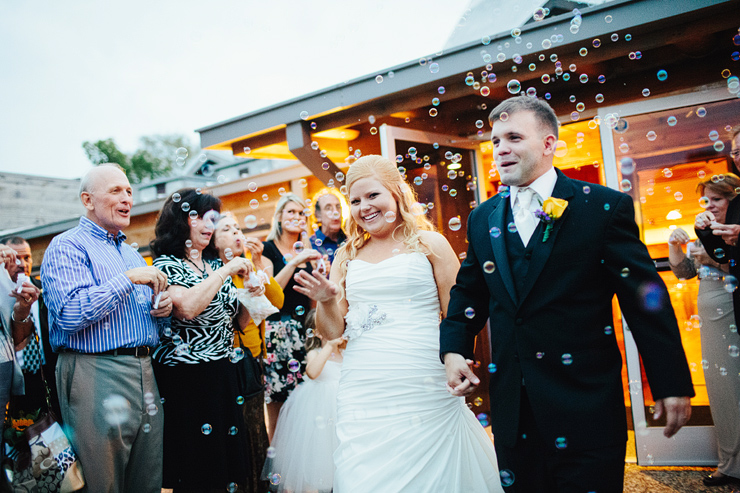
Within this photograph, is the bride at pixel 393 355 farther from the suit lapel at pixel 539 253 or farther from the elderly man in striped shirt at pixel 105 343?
the elderly man in striped shirt at pixel 105 343

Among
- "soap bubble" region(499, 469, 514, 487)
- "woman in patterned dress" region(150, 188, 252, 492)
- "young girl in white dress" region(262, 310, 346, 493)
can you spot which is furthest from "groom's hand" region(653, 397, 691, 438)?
"woman in patterned dress" region(150, 188, 252, 492)

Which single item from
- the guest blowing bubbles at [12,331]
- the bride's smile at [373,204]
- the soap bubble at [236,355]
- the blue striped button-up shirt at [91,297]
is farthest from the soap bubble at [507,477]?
the guest blowing bubbles at [12,331]

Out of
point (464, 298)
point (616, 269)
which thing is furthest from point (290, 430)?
point (616, 269)

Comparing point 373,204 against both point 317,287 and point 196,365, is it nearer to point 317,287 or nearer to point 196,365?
point 317,287

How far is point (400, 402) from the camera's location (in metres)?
2.42

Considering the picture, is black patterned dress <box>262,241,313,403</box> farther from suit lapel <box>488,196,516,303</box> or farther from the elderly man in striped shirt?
suit lapel <box>488,196,516,303</box>

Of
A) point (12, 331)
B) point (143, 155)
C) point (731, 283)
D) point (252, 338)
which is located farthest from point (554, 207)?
point (143, 155)

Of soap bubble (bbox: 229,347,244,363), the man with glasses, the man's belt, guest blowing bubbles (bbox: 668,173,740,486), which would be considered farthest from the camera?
the man with glasses

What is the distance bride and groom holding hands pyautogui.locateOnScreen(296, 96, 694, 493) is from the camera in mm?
1752

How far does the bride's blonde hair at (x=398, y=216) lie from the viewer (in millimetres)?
2689

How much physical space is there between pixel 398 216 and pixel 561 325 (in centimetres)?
123

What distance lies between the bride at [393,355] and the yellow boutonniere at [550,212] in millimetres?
803

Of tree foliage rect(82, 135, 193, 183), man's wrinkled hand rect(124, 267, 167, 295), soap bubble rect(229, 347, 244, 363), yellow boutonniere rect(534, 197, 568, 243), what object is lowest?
soap bubble rect(229, 347, 244, 363)

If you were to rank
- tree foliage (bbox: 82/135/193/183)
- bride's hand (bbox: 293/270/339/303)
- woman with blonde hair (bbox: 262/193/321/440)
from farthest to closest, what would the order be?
tree foliage (bbox: 82/135/193/183)
woman with blonde hair (bbox: 262/193/321/440)
bride's hand (bbox: 293/270/339/303)
